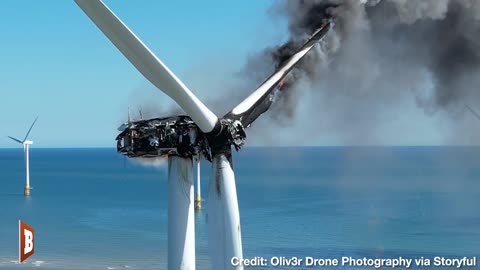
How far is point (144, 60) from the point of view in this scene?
27.0 m

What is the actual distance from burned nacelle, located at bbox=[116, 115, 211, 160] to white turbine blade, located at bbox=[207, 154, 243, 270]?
1.89 meters

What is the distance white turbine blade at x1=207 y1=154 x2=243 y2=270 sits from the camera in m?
29.6

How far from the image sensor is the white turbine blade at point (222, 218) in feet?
97.2

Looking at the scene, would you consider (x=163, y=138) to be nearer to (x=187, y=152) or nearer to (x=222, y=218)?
(x=187, y=152)

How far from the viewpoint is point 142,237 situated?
105 metres

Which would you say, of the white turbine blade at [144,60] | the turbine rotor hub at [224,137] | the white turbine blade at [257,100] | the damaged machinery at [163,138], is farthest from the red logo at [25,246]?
the white turbine blade at [144,60]

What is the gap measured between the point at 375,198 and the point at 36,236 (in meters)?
78.0

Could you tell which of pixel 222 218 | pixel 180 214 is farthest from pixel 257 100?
pixel 180 214

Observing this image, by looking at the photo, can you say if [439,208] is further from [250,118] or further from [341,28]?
[250,118]

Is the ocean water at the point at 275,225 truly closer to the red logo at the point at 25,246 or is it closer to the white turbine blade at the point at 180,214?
the red logo at the point at 25,246

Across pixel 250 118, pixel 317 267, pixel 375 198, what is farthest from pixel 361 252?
pixel 375 198

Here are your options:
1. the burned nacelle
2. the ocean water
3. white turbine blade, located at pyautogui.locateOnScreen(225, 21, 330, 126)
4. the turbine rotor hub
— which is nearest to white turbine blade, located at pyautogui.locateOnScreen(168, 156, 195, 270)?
the burned nacelle

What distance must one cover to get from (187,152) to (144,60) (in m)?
6.97

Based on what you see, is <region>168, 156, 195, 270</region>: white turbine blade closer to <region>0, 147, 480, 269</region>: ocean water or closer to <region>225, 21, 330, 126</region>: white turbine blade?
<region>225, 21, 330, 126</region>: white turbine blade
